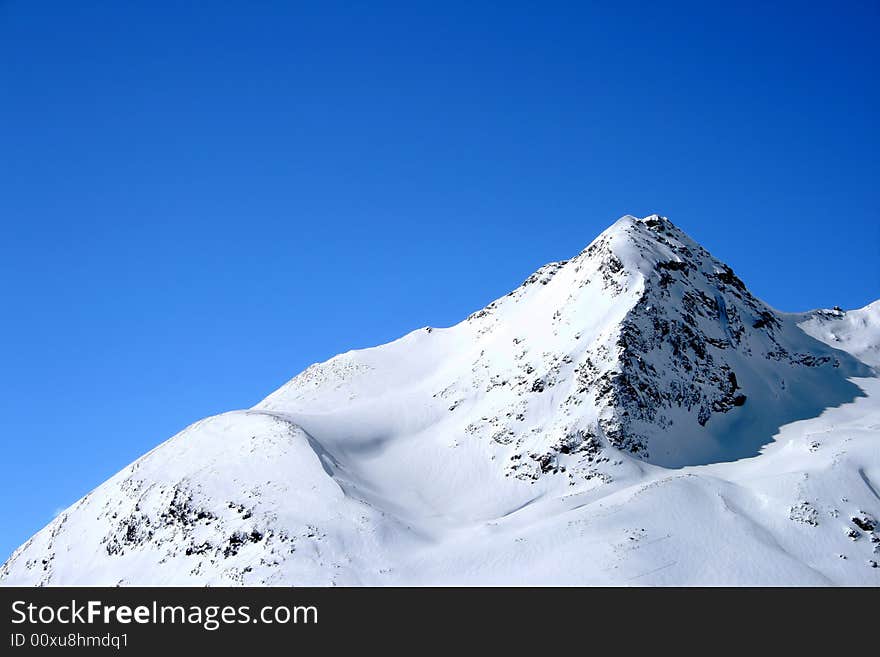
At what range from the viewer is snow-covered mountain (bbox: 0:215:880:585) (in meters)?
58.4

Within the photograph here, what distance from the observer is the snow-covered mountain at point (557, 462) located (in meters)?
58.4

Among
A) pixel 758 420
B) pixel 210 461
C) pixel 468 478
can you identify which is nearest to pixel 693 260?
pixel 758 420

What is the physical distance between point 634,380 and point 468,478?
61.8 feet

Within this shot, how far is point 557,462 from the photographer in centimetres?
7350

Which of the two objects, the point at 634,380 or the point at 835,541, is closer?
the point at 835,541

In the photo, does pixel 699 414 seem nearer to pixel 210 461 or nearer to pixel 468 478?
pixel 468 478

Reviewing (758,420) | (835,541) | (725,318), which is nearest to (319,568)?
(835,541)

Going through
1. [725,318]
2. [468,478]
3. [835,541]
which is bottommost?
[835,541]
